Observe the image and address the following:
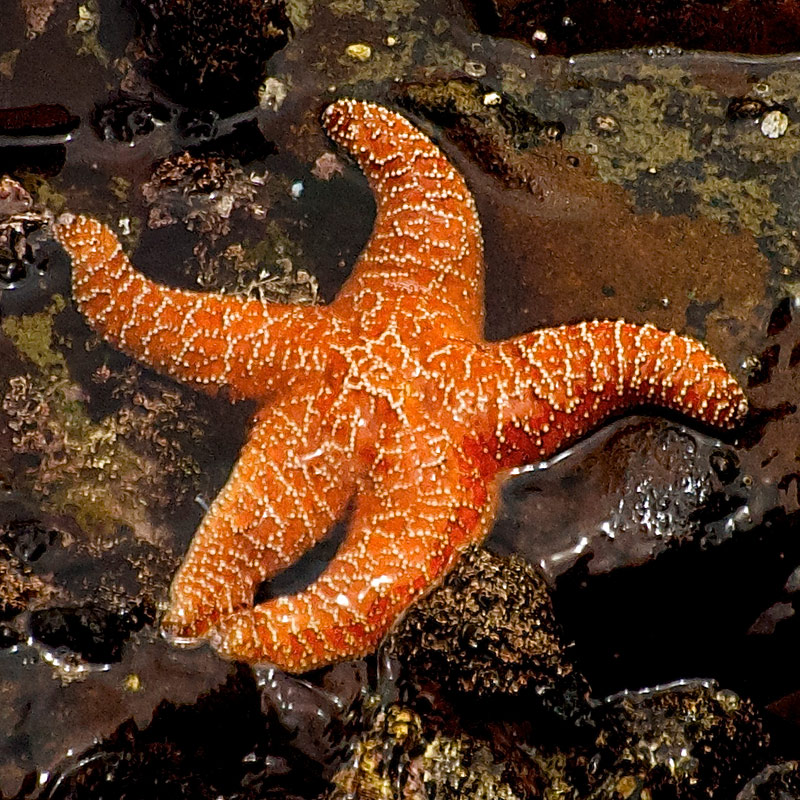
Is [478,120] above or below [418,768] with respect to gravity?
above

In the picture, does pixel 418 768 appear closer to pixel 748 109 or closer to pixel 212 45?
pixel 212 45

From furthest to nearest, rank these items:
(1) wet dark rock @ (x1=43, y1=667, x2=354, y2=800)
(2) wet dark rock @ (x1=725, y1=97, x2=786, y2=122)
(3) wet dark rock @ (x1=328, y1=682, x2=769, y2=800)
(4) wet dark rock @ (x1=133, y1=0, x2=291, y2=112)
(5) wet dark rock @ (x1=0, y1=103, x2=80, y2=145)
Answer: (2) wet dark rock @ (x1=725, y1=97, x2=786, y2=122), (5) wet dark rock @ (x1=0, y1=103, x2=80, y2=145), (4) wet dark rock @ (x1=133, y1=0, x2=291, y2=112), (3) wet dark rock @ (x1=328, y1=682, x2=769, y2=800), (1) wet dark rock @ (x1=43, y1=667, x2=354, y2=800)

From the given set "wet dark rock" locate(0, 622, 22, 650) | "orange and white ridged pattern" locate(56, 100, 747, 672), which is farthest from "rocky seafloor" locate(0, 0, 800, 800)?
"orange and white ridged pattern" locate(56, 100, 747, 672)

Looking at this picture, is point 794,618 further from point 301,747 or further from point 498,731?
point 301,747

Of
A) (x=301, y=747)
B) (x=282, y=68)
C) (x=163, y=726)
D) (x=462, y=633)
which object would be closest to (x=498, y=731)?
(x=462, y=633)

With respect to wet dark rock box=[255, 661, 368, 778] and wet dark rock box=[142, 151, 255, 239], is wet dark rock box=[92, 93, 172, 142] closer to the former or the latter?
wet dark rock box=[142, 151, 255, 239]

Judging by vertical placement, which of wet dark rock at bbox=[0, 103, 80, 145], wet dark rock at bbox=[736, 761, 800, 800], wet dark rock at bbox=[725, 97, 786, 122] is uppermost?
wet dark rock at bbox=[725, 97, 786, 122]

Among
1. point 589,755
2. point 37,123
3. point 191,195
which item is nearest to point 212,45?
point 191,195
